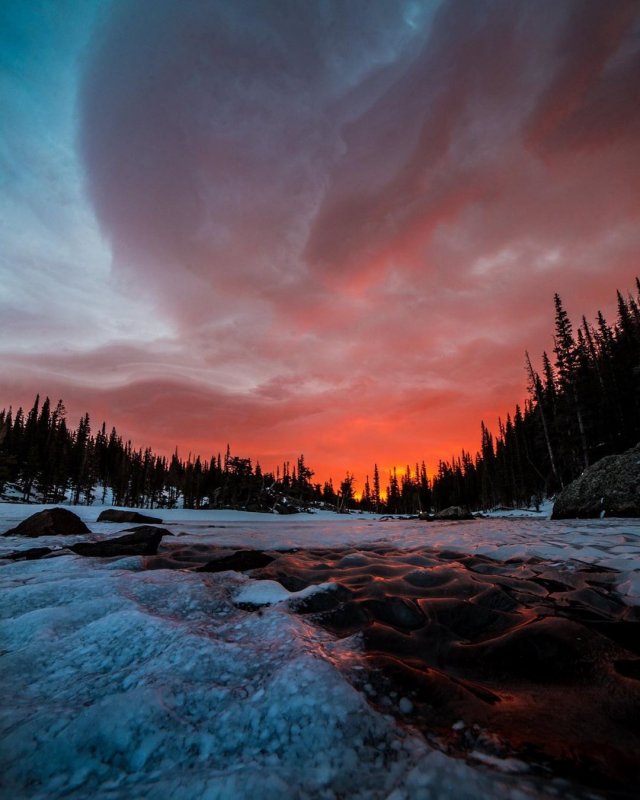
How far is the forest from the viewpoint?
33.3m

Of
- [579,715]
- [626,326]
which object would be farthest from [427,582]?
[626,326]

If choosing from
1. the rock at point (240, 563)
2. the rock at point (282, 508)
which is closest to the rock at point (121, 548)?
the rock at point (240, 563)

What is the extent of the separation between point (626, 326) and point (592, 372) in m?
6.34

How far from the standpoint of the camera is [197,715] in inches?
60.7

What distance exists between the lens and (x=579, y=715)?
5.01 ft

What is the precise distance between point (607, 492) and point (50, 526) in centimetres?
1737

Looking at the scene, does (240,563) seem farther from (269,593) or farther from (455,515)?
(455,515)

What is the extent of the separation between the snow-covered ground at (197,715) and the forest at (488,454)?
2742cm

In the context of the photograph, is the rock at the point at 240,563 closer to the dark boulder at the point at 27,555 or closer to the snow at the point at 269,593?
the snow at the point at 269,593

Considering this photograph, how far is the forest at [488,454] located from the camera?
109 feet

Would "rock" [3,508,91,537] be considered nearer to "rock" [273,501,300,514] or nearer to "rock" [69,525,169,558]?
"rock" [69,525,169,558]

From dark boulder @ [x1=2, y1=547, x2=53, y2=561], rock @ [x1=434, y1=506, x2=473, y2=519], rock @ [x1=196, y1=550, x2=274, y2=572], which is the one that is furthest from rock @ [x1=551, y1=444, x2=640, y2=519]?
dark boulder @ [x1=2, y1=547, x2=53, y2=561]

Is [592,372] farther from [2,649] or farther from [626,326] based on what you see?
[2,649]

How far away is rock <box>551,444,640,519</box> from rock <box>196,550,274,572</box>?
13.1 meters
